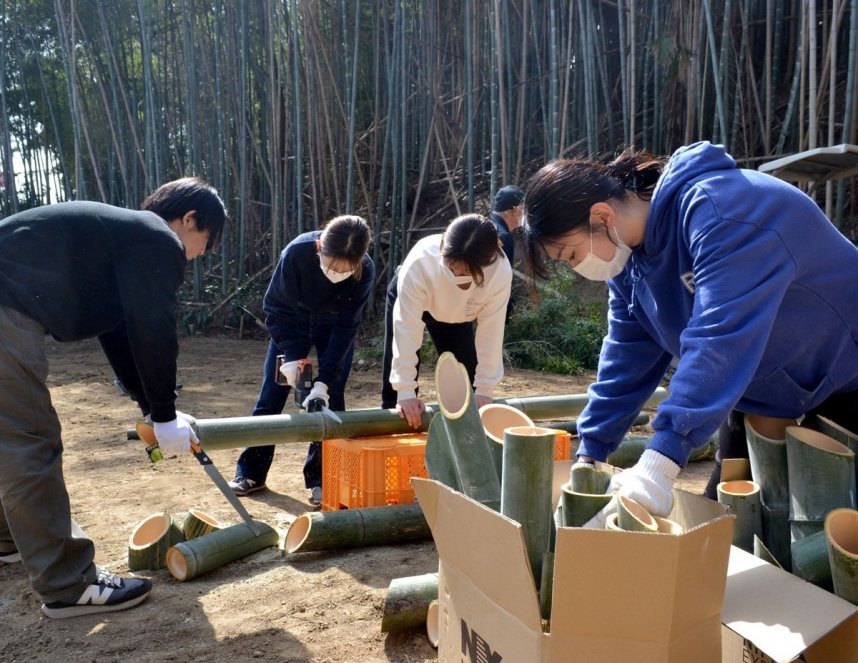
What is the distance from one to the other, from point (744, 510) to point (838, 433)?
268mm

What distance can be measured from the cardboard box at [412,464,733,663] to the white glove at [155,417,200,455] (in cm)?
160

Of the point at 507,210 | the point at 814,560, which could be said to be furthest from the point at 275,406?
the point at 814,560

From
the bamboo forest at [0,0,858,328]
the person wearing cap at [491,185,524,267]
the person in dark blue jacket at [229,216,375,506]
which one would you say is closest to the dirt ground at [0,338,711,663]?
the person in dark blue jacket at [229,216,375,506]

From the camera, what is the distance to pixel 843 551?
1.27 metres

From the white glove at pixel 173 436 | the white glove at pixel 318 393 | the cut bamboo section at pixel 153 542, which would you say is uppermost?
the white glove at pixel 173 436

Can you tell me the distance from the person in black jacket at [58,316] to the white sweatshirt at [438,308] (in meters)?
1.13

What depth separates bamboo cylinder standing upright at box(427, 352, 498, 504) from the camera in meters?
1.59

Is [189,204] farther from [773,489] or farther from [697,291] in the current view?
[773,489]

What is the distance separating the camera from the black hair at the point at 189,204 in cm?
262

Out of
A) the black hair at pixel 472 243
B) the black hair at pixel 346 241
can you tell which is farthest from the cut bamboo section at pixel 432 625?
the black hair at pixel 346 241

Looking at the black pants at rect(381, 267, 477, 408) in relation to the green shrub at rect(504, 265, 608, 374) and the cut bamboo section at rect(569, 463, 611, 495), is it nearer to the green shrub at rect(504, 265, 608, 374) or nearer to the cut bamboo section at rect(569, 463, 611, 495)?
the cut bamboo section at rect(569, 463, 611, 495)

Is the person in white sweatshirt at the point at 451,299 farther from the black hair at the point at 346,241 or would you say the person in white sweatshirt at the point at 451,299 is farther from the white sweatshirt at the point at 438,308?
the black hair at the point at 346,241

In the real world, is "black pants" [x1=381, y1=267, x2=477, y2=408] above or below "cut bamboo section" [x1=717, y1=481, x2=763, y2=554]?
below

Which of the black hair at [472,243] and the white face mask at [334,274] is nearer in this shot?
the black hair at [472,243]
